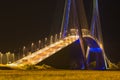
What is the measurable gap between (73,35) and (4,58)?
10.2 meters

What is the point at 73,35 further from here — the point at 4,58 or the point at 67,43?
the point at 4,58

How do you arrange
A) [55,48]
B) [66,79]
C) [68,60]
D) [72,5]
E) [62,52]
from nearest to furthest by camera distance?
[66,79], [72,5], [55,48], [62,52], [68,60]

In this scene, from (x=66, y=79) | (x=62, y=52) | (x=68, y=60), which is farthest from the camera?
(x=68, y=60)

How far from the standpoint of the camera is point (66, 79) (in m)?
23.1

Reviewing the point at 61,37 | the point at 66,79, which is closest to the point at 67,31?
the point at 61,37

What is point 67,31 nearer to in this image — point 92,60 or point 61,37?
point 61,37

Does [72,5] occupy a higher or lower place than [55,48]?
higher

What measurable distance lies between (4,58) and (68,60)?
9.70 meters

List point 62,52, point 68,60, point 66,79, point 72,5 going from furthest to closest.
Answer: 1. point 68,60
2. point 62,52
3. point 72,5
4. point 66,79

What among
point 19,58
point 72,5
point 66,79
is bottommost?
point 66,79

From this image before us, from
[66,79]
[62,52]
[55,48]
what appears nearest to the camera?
[66,79]

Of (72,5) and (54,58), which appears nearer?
(72,5)

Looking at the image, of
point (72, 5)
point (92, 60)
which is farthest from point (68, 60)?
point (72, 5)

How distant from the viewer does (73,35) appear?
68.4 m
